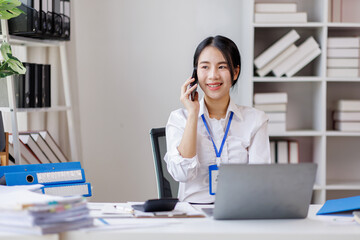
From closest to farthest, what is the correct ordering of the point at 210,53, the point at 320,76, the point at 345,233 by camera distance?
the point at 345,233 → the point at 210,53 → the point at 320,76

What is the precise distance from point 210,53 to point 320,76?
1.28 meters

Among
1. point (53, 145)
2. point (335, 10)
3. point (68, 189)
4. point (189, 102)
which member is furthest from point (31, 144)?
point (335, 10)

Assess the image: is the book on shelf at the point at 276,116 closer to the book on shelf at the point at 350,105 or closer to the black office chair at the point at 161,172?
the book on shelf at the point at 350,105

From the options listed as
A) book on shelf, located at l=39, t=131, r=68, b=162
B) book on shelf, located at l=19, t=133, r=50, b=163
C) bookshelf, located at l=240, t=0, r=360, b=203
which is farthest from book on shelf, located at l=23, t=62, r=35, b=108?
bookshelf, located at l=240, t=0, r=360, b=203

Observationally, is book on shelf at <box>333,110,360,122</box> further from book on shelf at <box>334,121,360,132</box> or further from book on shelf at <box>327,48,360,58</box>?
book on shelf at <box>327,48,360,58</box>

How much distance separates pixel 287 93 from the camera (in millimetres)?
3709

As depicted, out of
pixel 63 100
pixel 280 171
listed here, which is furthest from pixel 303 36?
pixel 280 171

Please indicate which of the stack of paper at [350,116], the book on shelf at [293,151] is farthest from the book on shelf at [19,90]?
the stack of paper at [350,116]

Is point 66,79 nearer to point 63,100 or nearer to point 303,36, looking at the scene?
point 63,100

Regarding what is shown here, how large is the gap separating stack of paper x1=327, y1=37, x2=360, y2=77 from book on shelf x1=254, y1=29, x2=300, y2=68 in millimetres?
237

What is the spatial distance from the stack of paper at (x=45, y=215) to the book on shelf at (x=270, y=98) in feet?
7.00

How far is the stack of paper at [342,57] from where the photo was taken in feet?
11.1

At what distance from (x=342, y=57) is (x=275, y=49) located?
43 centimetres

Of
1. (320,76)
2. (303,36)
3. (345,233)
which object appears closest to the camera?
(345,233)
